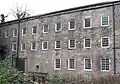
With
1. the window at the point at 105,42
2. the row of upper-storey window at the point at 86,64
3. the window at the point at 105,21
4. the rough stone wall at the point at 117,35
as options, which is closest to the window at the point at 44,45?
the row of upper-storey window at the point at 86,64

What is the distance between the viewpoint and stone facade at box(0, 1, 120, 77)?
92.1 feet

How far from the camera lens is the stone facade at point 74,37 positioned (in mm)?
28078

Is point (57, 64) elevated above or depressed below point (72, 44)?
below

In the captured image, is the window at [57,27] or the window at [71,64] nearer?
the window at [71,64]

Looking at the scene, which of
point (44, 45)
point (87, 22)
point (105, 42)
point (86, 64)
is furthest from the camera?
point (44, 45)

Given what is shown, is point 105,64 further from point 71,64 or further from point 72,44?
point 72,44

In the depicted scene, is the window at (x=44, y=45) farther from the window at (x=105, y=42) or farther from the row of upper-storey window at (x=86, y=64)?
the window at (x=105, y=42)

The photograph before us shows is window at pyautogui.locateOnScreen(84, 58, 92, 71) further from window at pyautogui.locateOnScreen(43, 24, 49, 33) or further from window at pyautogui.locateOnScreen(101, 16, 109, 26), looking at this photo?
window at pyautogui.locateOnScreen(43, 24, 49, 33)

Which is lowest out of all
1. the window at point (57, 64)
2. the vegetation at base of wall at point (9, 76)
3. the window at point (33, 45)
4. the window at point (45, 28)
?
the window at point (57, 64)

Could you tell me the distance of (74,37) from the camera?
103 feet

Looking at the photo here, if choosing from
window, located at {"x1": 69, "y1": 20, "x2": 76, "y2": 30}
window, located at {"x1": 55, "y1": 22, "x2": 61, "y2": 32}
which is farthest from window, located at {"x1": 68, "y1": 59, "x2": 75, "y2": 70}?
window, located at {"x1": 55, "y1": 22, "x2": 61, "y2": 32}

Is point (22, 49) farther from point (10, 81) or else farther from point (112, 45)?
point (10, 81)

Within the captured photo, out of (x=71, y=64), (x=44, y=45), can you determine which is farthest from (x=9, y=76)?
(x=44, y=45)

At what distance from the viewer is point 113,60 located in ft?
89.6
